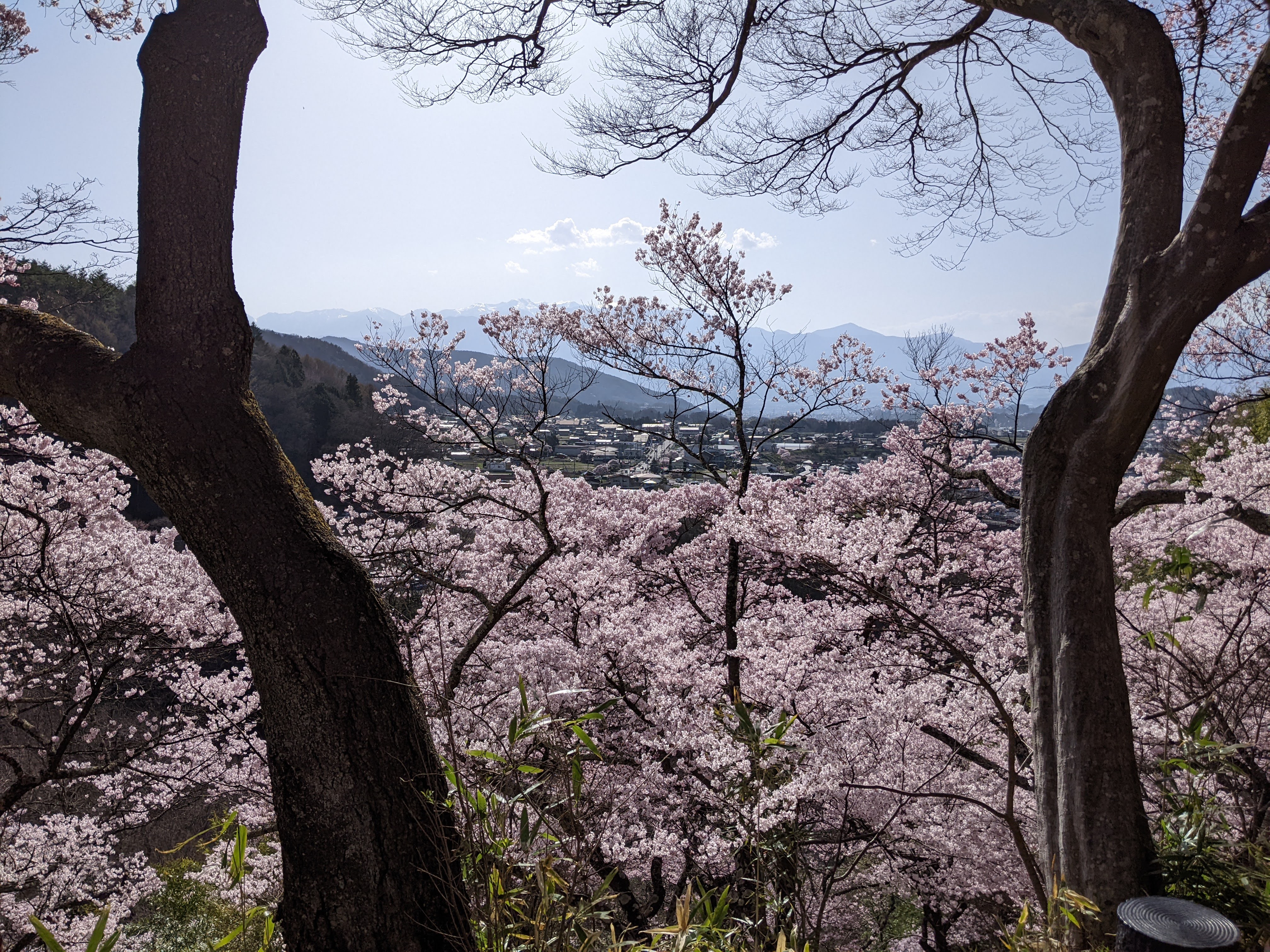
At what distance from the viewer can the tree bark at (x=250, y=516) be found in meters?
1.71

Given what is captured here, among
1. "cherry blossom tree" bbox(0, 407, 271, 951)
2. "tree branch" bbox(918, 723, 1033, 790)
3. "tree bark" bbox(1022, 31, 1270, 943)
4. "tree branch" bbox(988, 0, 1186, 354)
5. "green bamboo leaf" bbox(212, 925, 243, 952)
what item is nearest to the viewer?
"green bamboo leaf" bbox(212, 925, 243, 952)

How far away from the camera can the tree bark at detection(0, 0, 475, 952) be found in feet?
5.62

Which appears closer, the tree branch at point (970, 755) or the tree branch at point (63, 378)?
the tree branch at point (63, 378)

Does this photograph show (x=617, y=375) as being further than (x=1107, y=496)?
Yes

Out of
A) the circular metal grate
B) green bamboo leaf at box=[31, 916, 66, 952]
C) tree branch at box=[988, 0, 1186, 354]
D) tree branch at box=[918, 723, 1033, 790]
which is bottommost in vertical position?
tree branch at box=[918, 723, 1033, 790]

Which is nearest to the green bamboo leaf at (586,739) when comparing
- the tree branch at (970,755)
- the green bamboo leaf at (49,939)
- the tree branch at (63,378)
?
the green bamboo leaf at (49,939)

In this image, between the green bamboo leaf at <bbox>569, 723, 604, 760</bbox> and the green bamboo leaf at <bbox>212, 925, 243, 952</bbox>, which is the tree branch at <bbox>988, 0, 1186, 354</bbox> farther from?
the green bamboo leaf at <bbox>212, 925, 243, 952</bbox>

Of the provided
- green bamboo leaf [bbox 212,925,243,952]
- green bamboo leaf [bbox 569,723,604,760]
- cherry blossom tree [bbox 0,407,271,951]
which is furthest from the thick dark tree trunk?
cherry blossom tree [bbox 0,407,271,951]

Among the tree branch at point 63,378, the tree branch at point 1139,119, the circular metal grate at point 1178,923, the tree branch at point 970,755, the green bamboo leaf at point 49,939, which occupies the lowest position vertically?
the tree branch at point 970,755

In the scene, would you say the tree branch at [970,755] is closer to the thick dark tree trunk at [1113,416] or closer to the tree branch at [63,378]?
the thick dark tree trunk at [1113,416]

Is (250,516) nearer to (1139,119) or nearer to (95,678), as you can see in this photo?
(1139,119)

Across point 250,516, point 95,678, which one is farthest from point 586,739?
point 95,678

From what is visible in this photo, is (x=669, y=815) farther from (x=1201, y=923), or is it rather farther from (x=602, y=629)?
(x=1201, y=923)

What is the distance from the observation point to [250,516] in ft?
6.06
